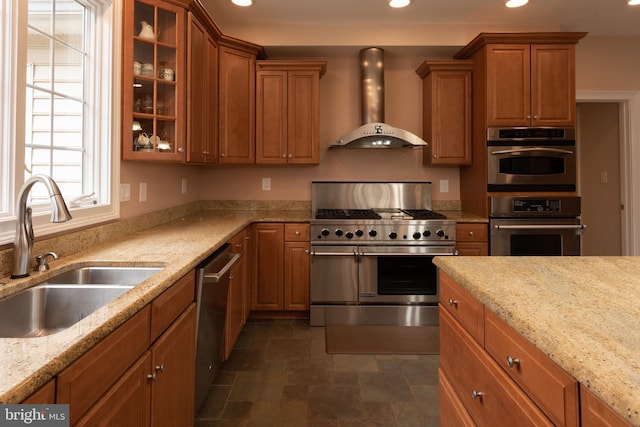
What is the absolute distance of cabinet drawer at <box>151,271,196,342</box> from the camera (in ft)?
4.04

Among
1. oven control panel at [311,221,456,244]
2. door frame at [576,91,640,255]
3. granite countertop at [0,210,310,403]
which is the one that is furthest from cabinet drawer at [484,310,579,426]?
door frame at [576,91,640,255]

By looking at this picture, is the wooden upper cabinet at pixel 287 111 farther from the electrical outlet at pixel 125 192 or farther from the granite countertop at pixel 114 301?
the electrical outlet at pixel 125 192

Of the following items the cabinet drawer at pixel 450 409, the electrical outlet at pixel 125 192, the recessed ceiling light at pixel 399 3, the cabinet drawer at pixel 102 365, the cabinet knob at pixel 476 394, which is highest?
the recessed ceiling light at pixel 399 3

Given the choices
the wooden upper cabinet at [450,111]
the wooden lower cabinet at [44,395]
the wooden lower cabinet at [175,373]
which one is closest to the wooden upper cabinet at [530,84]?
the wooden upper cabinet at [450,111]

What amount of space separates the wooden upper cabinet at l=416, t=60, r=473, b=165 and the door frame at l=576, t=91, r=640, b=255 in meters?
1.22

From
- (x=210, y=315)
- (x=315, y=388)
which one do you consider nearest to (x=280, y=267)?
(x=315, y=388)

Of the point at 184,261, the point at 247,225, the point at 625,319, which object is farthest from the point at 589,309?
the point at 247,225

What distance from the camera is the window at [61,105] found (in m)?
1.44

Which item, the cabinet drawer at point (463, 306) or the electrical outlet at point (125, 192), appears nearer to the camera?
the cabinet drawer at point (463, 306)

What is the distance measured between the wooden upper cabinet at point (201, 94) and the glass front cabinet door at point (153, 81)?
80mm

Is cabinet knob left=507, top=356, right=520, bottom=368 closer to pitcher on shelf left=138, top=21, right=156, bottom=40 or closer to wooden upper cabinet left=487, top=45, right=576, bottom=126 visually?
pitcher on shelf left=138, top=21, right=156, bottom=40

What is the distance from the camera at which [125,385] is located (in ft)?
3.38

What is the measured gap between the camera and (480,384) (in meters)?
1.12

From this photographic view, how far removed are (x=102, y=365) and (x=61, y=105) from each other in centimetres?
152
